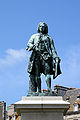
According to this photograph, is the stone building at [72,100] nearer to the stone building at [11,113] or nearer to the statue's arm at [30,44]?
the stone building at [11,113]

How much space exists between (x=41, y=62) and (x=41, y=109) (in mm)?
2216

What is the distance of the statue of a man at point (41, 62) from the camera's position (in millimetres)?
14211

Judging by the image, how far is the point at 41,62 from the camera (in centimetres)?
1442

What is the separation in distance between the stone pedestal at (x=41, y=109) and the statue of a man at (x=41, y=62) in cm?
113

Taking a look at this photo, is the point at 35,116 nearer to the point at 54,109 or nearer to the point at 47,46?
the point at 54,109

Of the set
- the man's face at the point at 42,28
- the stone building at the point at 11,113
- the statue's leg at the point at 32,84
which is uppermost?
the man's face at the point at 42,28

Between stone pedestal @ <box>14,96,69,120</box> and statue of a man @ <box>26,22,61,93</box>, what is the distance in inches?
44.5

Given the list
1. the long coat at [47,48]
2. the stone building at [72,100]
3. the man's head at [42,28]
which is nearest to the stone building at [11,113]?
the stone building at [72,100]

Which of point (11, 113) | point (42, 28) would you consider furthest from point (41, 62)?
point (11, 113)

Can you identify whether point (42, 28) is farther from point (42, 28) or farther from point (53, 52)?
point (53, 52)

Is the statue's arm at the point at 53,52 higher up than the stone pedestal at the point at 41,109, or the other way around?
the statue's arm at the point at 53,52

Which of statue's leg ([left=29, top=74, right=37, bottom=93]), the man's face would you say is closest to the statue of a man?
statue's leg ([left=29, top=74, right=37, bottom=93])

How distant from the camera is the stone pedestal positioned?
13.0 meters

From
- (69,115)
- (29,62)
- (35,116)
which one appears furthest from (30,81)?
(69,115)
